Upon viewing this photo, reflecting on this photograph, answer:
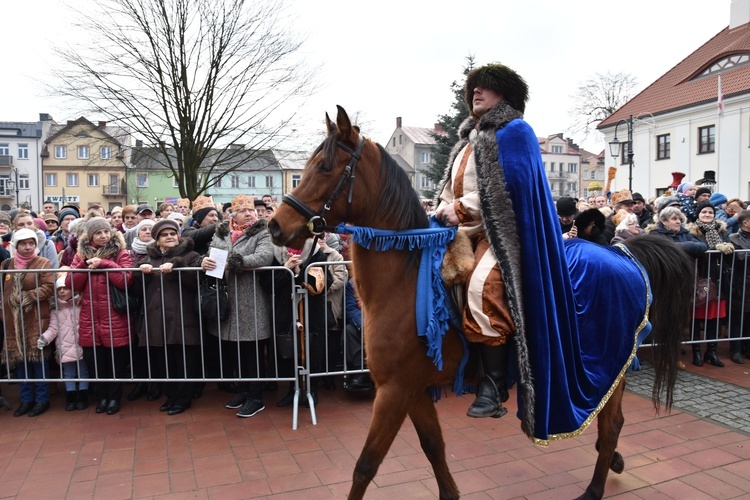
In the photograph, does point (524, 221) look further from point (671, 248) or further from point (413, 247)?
point (671, 248)

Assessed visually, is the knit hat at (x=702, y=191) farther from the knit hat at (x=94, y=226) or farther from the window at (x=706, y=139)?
the window at (x=706, y=139)

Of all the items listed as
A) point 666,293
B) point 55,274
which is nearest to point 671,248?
point 666,293

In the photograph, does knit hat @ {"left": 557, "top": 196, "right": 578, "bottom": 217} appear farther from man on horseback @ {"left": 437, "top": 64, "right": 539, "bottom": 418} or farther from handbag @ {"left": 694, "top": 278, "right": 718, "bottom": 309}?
man on horseback @ {"left": 437, "top": 64, "right": 539, "bottom": 418}

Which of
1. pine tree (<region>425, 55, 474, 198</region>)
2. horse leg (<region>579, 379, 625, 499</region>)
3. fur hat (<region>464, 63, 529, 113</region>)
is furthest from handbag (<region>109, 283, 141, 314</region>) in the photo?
pine tree (<region>425, 55, 474, 198</region>)

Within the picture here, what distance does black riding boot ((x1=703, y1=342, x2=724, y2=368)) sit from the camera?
658 cm

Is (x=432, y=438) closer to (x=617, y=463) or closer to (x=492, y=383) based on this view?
(x=492, y=383)

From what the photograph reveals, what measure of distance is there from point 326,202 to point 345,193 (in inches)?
4.8

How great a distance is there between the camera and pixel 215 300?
5242 millimetres

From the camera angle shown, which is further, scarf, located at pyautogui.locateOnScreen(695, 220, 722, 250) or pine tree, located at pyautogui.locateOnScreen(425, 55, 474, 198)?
pine tree, located at pyautogui.locateOnScreen(425, 55, 474, 198)

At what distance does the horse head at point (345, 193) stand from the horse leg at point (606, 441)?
1887 millimetres

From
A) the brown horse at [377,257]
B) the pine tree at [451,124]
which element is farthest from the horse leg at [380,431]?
the pine tree at [451,124]

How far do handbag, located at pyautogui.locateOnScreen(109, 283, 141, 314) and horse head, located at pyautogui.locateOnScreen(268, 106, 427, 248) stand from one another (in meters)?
3.34

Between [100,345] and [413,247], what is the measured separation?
160 inches

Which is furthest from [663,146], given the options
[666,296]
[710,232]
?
[666,296]
